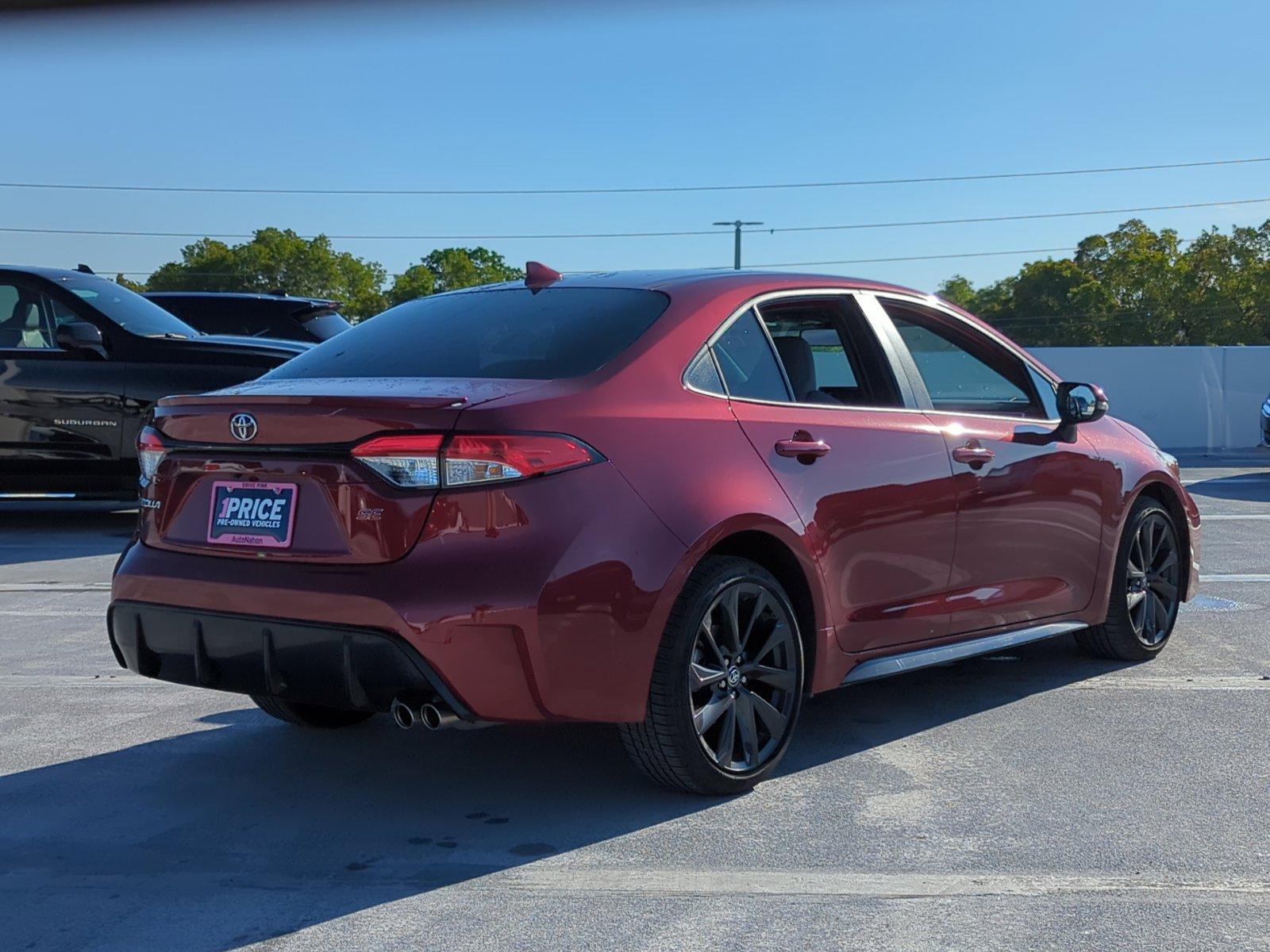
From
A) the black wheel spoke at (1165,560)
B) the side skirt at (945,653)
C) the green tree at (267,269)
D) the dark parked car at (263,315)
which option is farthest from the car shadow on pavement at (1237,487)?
the green tree at (267,269)

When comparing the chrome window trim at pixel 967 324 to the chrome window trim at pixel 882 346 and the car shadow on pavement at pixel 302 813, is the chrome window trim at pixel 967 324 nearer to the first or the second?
the chrome window trim at pixel 882 346

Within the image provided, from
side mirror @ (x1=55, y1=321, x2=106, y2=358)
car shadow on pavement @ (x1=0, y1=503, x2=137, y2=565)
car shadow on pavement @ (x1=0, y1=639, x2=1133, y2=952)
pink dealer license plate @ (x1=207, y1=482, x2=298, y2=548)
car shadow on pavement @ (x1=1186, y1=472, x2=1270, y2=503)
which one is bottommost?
car shadow on pavement @ (x1=0, y1=639, x2=1133, y2=952)

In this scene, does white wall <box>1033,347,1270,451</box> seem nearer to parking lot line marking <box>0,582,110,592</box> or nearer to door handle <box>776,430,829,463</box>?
parking lot line marking <box>0,582,110,592</box>

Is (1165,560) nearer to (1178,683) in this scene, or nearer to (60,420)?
(1178,683)

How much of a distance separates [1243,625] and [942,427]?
2.76 meters

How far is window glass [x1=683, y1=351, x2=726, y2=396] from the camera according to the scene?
4.35 metres

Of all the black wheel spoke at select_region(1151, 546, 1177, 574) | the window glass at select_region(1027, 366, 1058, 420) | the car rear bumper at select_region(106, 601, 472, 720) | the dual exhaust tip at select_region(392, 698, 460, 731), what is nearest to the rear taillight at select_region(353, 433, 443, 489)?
the car rear bumper at select_region(106, 601, 472, 720)

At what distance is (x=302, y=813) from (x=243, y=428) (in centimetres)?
109

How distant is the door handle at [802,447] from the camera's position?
4.47m

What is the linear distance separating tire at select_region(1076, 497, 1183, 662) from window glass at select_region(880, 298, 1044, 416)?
0.77 m

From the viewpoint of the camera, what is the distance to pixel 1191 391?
2339 cm

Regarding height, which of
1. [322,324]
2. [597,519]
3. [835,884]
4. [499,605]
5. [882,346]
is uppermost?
[322,324]

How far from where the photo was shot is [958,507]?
5102mm

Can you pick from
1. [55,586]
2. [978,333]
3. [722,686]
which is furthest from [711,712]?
[55,586]
